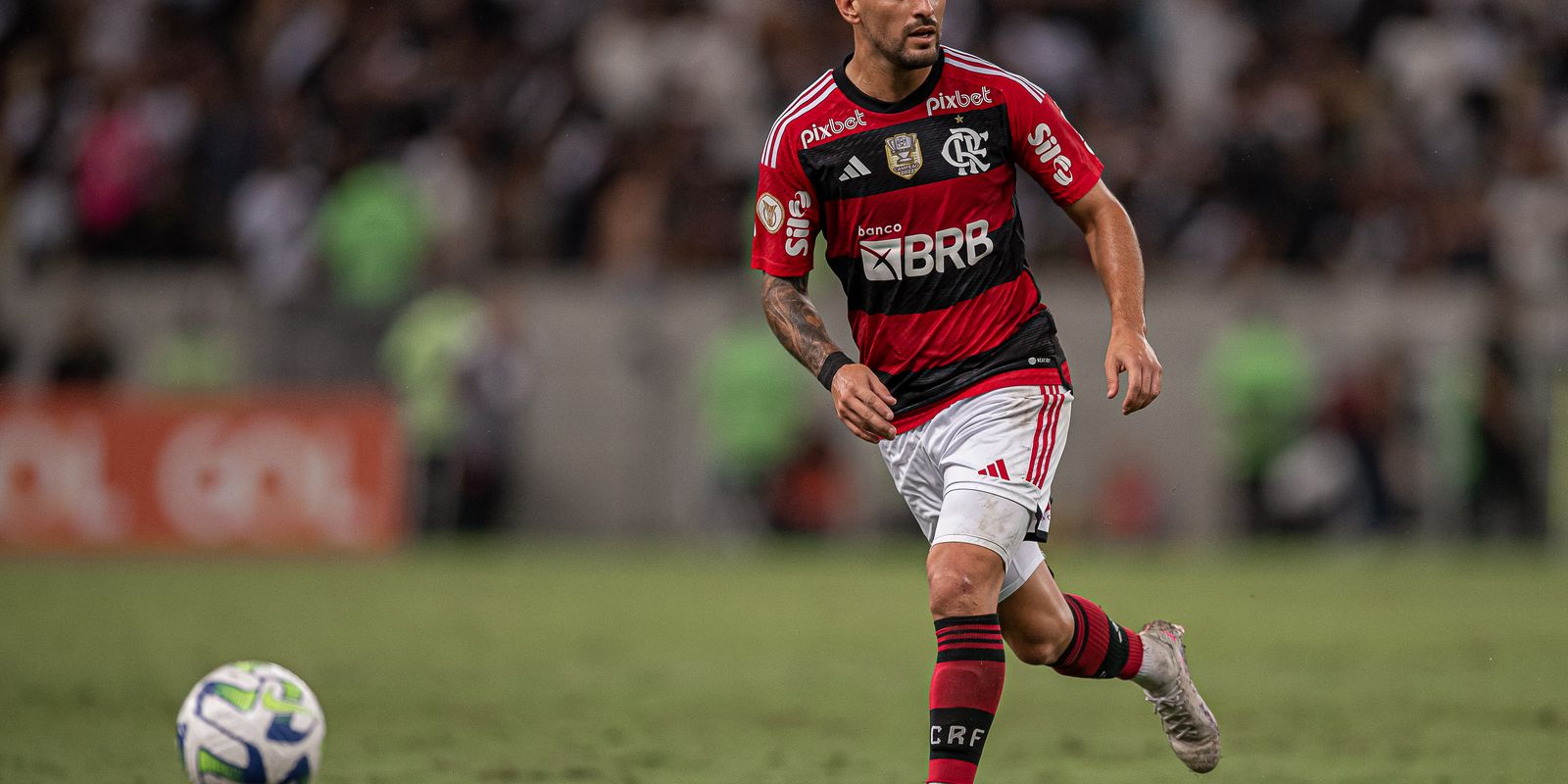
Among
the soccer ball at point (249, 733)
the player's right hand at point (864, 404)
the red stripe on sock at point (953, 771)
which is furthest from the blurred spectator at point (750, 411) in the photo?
the red stripe on sock at point (953, 771)

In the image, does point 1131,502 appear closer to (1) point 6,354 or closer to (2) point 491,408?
(2) point 491,408

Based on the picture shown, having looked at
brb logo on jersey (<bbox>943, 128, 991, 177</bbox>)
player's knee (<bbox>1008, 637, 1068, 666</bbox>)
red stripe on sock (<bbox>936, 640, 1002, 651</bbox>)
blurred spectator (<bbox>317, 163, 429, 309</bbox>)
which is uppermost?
blurred spectator (<bbox>317, 163, 429, 309</bbox>)

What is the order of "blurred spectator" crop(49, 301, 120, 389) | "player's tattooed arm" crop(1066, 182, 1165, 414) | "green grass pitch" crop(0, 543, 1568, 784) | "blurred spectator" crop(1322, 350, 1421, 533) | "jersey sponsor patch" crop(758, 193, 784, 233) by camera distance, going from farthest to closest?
1. "blurred spectator" crop(49, 301, 120, 389)
2. "blurred spectator" crop(1322, 350, 1421, 533)
3. "green grass pitch" crop(0, 543, 1568, 784)
4. "jersey sponsor patch" crop(758, 193, 784, 233)
5. "player's tattooed arm" crop(1066, 182, 1165, 414)

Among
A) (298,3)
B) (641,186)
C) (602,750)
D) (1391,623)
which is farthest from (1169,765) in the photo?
(298,3)

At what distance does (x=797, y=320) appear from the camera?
20.6 ft

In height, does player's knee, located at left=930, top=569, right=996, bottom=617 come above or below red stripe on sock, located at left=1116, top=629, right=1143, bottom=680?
above

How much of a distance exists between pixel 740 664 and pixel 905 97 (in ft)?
17.5

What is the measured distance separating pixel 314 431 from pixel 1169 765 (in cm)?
1152

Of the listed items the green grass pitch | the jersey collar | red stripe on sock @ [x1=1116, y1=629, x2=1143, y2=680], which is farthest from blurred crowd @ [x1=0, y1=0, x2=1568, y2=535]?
the jersey collar

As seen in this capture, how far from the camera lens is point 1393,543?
18375 mm

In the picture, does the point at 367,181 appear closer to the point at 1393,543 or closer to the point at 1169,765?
the point at 1393,543

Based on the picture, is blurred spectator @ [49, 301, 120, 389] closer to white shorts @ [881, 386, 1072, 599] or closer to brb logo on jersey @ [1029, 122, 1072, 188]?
white shorts @ [881, 386, 1072, 599]

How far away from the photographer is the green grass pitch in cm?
760

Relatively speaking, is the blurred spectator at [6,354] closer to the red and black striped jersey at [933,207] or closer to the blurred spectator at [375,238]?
the blurred spectator at [375,238]
